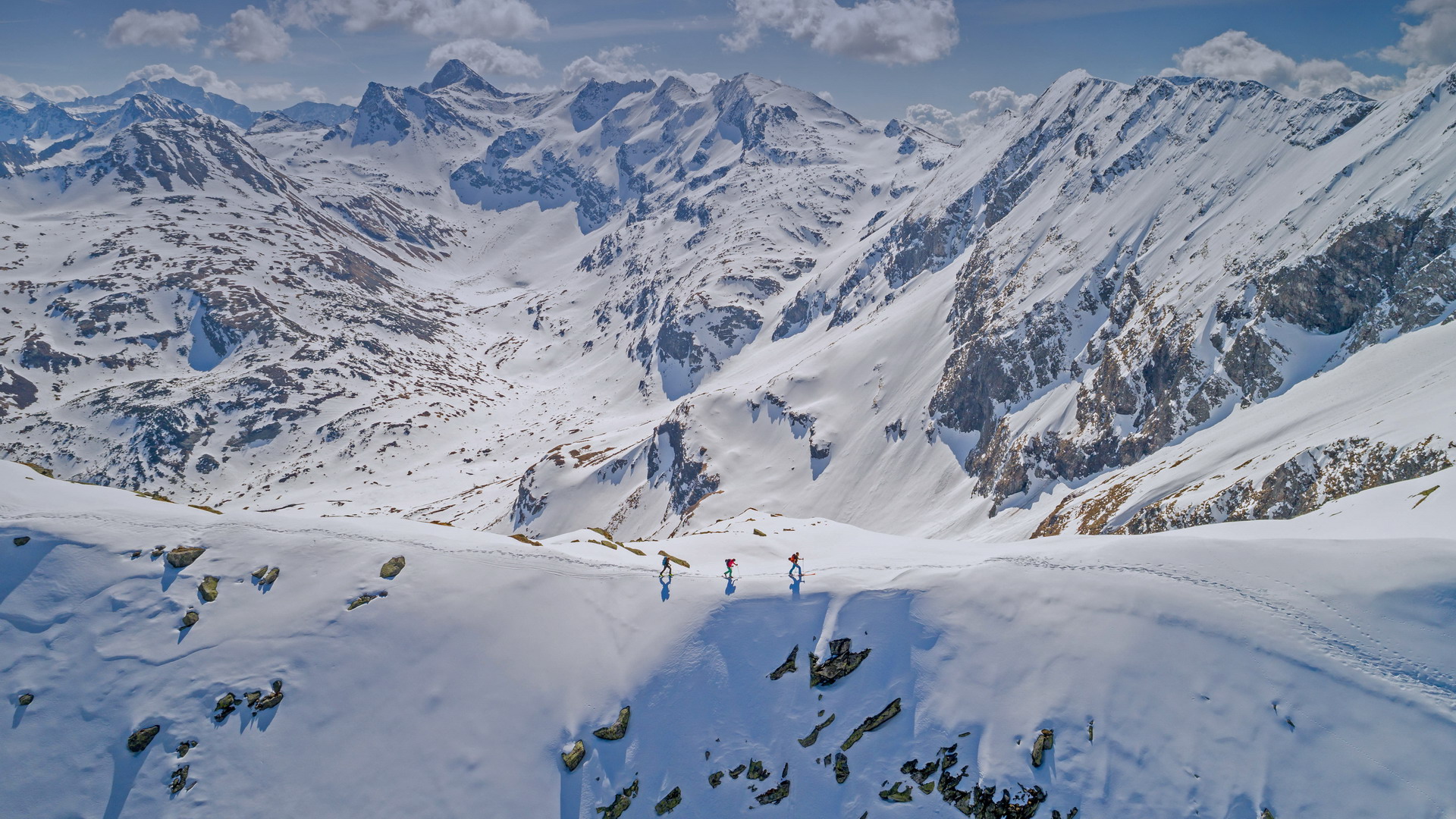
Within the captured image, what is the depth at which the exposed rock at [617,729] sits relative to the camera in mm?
27578

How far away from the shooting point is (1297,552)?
28656 millimetres

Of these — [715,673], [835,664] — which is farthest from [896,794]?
[715,673]

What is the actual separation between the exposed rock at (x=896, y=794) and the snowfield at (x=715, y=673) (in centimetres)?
31

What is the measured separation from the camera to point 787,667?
29.4 metres

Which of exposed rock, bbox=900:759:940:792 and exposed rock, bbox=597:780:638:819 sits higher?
exposed rock, bbox=900:759:940:792

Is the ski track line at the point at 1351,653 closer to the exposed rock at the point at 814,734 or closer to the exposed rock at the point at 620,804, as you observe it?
the exposed rock at the point at 814,734

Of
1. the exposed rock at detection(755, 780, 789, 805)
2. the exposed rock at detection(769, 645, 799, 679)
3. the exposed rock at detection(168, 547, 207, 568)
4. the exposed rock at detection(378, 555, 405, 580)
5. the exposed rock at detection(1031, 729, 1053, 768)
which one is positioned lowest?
the exposed rock at detection(755, 780, 789, 805)

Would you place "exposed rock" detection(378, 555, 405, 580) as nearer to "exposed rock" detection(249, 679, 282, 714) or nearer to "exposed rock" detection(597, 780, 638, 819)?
"exposed rock" detection(249, 679, 282, 714)

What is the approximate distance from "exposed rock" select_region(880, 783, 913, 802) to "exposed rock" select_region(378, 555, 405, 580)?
25957 mm

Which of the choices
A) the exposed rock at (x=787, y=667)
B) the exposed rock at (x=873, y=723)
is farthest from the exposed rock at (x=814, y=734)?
the exposed rock at (x=787, y=667)

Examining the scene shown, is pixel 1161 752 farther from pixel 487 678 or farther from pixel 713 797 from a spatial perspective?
pixel 487 678

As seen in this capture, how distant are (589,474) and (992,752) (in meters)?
153

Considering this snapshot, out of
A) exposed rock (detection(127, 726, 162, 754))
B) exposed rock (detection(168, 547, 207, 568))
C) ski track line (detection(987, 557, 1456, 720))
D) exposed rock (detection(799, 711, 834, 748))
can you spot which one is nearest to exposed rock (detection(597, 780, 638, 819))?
exposed rock (detection(799, 711, 834, 748))

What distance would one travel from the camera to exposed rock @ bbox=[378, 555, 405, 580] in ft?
107
